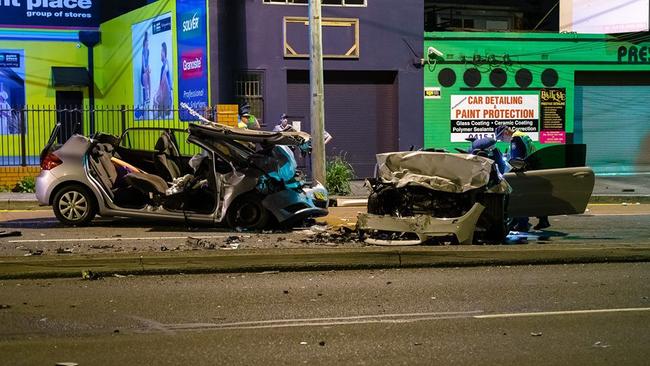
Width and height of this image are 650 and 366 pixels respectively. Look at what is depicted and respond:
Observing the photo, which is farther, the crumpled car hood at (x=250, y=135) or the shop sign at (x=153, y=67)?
the shop sign at (x=153, y=67)

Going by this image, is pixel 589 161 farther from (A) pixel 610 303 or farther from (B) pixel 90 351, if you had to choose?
(B) pixel 90 351

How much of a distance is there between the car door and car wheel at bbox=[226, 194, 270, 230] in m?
3.37

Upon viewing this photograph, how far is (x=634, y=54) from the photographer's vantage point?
21.2 meters

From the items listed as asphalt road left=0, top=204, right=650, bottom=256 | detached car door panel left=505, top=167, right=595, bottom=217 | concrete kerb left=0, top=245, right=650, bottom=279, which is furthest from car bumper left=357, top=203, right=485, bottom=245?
detached car door panel left=505, top=167, right=595, bottom=217

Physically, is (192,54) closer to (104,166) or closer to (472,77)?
(472,77)

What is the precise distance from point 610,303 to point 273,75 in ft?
45.6

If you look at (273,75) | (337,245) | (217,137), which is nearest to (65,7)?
(273,75)

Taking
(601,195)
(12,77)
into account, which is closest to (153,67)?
(12,77)

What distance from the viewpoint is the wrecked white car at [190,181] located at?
10328mm

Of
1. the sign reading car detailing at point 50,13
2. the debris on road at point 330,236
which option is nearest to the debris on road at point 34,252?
the debris on road at point 330,236

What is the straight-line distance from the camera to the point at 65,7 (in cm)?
2344

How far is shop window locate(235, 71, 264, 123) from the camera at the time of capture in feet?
63.5

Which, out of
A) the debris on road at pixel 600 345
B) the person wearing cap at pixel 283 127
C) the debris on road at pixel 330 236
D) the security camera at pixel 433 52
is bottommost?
the debris on road at pixel 600 345

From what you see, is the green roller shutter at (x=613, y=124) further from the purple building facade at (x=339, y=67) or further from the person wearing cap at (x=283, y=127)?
the person wearing cap at (x=283, y=127)
